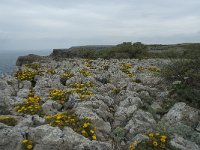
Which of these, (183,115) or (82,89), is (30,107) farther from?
(183,115)

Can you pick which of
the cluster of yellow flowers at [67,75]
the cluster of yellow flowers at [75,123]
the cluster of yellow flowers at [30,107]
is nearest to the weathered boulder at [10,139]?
the cluster of yellow flowers at [75,123]

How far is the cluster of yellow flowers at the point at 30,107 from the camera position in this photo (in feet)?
31.6

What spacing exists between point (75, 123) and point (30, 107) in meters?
1.76

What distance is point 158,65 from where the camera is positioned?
54.1ft

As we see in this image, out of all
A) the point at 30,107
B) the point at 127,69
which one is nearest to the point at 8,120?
the point at 30,107

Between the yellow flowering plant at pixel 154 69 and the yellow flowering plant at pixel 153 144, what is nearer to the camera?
the yellow flowering plant at pixel 153 144

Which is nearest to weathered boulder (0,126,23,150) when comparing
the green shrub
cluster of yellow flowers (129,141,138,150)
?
cluster of yellow flowers (129,141,138,150)

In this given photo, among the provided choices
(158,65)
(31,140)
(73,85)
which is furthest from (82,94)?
(158,65)

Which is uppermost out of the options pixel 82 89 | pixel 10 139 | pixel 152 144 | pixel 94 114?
pixel 82 89

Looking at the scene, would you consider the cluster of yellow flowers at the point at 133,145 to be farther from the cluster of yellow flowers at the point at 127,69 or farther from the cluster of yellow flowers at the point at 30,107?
the cluster of yellow flowers at the point at 127,69

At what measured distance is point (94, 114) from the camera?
9188mm

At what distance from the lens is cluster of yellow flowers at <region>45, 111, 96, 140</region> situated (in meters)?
8.30

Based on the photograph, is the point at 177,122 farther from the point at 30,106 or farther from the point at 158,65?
the point at 158,65

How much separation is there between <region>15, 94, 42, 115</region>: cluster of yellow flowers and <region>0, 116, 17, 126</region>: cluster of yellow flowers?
0.83 meters
